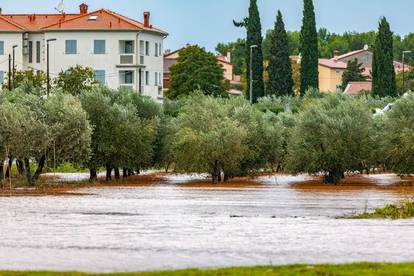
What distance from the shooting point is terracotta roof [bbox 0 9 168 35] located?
462 feet

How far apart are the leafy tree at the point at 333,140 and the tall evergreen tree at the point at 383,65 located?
56.2 m

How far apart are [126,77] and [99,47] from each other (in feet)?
14.1

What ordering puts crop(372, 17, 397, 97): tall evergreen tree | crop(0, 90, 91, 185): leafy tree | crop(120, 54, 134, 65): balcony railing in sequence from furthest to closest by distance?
crop(372, 17, 397, 97): tall evergreen tree
crop(120, 54, 134, 65): balcony railing
crop(0, 90, 91, 185): leafy tree

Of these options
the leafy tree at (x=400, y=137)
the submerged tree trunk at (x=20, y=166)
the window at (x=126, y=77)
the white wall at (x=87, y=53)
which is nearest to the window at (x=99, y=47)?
the white wall at (x=87, y=53)

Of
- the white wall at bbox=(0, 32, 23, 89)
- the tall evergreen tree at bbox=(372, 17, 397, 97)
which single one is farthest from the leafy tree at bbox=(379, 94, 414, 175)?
the white wall at bbox=(0, 32, 23, 89)

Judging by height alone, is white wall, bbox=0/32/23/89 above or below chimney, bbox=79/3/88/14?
below

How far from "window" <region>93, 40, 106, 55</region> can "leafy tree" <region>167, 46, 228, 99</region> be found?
911 inches

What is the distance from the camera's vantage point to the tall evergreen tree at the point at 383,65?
143m

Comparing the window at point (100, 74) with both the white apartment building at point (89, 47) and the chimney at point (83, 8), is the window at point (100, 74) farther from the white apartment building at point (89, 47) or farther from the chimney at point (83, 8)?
the chimney at point (83, 8)

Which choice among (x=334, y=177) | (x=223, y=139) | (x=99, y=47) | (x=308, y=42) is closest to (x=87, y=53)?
(x=99, y=47)

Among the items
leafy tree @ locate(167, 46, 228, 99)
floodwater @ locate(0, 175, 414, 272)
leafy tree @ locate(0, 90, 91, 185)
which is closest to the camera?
floodwater @ locate(0, 175, 414, 272)

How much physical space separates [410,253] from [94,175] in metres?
57.5

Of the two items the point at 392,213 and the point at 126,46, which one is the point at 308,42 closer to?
the point at 126,46

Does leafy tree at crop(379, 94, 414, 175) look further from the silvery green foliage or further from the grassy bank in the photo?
the grassy bank
